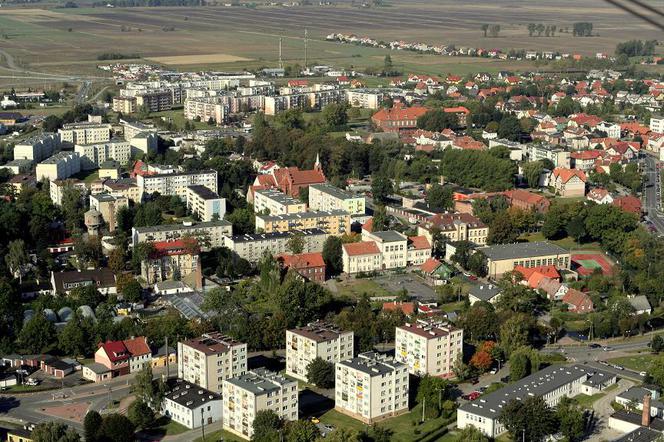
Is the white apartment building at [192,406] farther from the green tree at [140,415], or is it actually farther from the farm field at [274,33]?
the farm field at [274,33]

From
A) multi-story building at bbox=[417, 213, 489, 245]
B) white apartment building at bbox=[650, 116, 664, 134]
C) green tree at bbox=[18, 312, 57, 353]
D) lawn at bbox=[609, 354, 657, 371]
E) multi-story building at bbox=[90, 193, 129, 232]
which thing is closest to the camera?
lawn at bbox=[609, 354, 657, 371]

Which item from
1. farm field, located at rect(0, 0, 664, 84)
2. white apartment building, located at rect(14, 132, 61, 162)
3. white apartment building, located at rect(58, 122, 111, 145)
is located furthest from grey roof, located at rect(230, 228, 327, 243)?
farm field, located at rect(0, 0, 664, 84)

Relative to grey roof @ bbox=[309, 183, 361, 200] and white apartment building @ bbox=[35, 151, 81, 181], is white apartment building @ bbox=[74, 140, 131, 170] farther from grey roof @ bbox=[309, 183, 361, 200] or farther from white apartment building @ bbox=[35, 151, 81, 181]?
grey roof @ bbox=[309, 183, 361, 200]

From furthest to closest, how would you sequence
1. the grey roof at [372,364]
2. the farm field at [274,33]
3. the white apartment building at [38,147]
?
the farm field at [274,33], the white apartment building at [38,147], the grey roof at [372,364]

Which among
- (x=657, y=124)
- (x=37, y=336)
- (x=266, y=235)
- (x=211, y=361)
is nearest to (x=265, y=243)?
(x=266, y=235)

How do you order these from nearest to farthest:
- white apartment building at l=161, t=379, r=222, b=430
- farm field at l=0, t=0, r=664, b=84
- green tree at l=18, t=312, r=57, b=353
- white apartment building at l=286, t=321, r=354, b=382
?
white apartment building at l=161, t=379, r=222, b=430 → white apartment building at l=286, t=321, r=354, b=382 → green tree at l=18, t=312, r=57, b=353 → farm field at l=0, t=0, r=664, b=84

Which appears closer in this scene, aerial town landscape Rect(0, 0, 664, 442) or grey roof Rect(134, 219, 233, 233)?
aerial town landscape Rect(0, 0, 664, 442)

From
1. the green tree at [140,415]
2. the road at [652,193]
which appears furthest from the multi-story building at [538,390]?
the road at [652,193]
